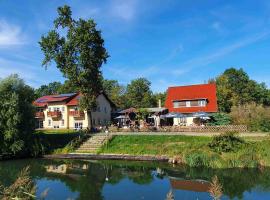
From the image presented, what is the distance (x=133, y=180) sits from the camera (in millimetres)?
24391

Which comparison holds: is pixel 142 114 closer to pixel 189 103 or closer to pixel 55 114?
pixel 189 103

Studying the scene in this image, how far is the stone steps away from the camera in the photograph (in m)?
38.0

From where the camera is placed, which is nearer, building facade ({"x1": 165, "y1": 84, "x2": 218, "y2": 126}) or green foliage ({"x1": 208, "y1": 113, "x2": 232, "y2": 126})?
green foliage ({"x1": 208, "y1": 113, "x2": 232, "y2": 126})

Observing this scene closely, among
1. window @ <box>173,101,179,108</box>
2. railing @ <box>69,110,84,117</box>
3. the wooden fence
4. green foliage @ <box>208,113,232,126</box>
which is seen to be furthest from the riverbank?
railing @ <box>69,110,84,117</box>

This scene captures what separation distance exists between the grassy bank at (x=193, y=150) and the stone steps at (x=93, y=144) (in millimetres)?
1015

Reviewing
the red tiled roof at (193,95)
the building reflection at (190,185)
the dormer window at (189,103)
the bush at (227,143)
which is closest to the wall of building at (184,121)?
the red tiled roof at (193,95)

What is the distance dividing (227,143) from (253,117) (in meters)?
15.2

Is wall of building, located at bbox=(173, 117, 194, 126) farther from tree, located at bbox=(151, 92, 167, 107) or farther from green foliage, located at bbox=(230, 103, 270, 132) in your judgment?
tree, located at bbox=(151, 92, 167, 107)

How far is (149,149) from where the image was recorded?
35312mm

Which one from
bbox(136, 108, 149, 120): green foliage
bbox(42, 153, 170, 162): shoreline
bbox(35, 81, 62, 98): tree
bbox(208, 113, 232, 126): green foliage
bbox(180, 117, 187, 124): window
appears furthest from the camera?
bbox(35, 81, 62, 98): tree

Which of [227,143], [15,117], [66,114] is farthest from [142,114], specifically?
[227,143]

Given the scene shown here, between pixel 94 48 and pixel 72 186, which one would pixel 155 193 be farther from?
pixel 94 48

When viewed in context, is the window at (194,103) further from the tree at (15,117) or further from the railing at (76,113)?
the tree at (15,117)

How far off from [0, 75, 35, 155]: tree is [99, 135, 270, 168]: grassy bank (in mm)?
8633
